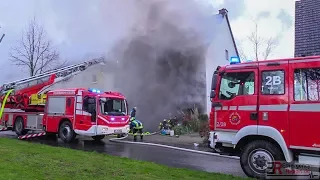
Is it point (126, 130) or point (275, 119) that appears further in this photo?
point (126, 130)

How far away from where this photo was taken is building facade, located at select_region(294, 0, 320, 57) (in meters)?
17.8

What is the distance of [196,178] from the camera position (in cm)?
582

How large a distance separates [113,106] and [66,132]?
218 cm

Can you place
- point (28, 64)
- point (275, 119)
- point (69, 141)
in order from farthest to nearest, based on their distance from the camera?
1. point (28, 64)
2. point (69, 141)
3. point (275, 119)

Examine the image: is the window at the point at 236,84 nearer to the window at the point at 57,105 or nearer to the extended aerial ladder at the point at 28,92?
the window at the point at 57,105

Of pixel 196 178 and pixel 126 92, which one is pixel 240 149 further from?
pixel 126 92

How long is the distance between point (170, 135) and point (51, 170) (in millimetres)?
9715

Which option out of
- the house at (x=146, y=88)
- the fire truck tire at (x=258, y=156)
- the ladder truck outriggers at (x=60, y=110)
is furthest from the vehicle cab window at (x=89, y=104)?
the fire truck tire at (x=258, y=156)

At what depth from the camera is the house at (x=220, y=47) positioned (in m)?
17.6

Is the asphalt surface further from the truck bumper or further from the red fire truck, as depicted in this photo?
the truck bumper

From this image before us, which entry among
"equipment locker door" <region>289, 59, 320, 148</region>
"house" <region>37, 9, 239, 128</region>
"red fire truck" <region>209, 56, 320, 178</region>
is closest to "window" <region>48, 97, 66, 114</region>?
"house" <region>37, 9, 239, 128</region>

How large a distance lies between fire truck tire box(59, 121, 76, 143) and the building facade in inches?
496

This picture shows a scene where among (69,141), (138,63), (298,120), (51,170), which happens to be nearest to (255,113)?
(298,120)

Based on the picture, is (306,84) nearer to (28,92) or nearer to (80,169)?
(80,169)
